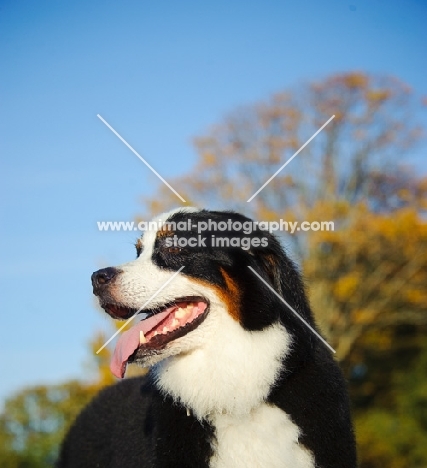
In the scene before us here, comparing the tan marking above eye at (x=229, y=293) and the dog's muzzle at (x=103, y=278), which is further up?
the dog's muzzle at (x=103, y=278)

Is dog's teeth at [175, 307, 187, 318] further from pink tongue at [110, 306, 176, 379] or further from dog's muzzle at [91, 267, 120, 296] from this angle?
dog's muzzle at [91, 267, 120, 296]

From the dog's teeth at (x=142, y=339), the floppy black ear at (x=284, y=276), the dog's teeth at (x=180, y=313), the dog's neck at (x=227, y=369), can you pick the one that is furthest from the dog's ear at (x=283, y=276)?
the dog's teeth at (x=142, y=339)

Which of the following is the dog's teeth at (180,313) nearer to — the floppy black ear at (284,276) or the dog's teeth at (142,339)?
the dog's teeth at (142,339)

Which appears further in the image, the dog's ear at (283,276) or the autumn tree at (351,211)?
the autumn tree at (351,211)

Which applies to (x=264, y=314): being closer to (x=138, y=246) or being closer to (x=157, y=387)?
(x=157, y=387)

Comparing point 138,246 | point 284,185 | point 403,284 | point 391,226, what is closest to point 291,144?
point 284,185

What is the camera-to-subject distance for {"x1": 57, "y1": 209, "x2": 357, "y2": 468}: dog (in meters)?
4.24

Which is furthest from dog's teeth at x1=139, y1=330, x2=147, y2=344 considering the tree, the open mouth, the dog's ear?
the tree

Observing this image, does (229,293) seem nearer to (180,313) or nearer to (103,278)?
(180,313)

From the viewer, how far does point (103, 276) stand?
4.62 meters

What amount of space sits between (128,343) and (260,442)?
1.02 meters

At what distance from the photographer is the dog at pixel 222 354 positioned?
4238mm

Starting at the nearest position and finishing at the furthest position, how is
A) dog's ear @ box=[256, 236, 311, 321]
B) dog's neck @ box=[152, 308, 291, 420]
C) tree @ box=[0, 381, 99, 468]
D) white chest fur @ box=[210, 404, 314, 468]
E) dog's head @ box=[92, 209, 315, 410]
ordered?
white chest fur @ box=[210, 404, 314, 468] < dog's neck @ box=[152, 308, 291, 420] < dog's head @ box=[92, 209, 315, 410] < dog's ear @ box=[256, 236, 311, 321] < tree @ box=[0, 381, 99, 468]

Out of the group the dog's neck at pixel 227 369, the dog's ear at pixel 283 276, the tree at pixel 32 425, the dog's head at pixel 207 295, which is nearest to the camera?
the dog's neck at pixel 227 369
